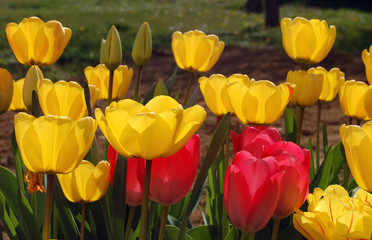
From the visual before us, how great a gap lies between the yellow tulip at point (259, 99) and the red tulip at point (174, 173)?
32cm

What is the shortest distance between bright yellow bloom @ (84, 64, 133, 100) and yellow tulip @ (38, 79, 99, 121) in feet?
1.60

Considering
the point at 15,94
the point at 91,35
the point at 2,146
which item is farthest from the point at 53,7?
the point at 15,94

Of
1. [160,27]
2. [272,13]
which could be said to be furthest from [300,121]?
[272,13]

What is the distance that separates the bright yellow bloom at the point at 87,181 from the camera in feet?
3.89

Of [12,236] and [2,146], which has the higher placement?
[12,236]

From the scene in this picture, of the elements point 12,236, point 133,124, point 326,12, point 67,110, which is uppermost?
point 133,124

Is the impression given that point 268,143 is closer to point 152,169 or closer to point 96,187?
point 152,169

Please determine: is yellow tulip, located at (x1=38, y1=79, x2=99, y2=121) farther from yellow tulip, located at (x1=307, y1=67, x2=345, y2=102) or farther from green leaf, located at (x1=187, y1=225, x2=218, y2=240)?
yellow tulip, located at (x1=307, y1=67, x2=345, y2=102)

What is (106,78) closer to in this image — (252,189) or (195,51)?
(195,51)

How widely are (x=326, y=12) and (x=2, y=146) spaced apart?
11066mm

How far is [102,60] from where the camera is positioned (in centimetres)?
174

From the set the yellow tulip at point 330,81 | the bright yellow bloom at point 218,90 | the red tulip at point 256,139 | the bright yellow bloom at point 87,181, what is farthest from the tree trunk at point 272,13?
the bright yellow bloom at point 87,181

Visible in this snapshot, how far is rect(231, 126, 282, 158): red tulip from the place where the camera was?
3.82 feet

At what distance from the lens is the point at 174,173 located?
1.13m
